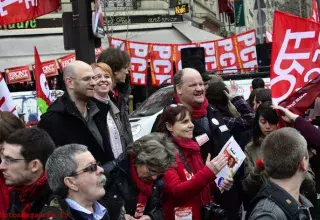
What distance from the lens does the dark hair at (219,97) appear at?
6332 millimetres

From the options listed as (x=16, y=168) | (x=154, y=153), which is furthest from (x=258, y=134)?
(x=16, y=168)

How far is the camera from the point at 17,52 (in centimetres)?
1939

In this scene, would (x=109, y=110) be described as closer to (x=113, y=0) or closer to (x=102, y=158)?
(x=102, y=158)

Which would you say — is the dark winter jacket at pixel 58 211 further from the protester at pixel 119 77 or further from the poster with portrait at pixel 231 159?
the protester at pixel 119 77

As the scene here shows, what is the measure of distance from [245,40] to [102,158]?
1184cm

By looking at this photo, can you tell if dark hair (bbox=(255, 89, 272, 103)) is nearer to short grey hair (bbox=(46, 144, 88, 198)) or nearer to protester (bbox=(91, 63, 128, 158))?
protester (bbox=(91, 63, 128, 158))

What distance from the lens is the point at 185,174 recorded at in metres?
4.79

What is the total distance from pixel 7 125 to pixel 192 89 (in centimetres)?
177

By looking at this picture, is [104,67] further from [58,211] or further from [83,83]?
[58,211]

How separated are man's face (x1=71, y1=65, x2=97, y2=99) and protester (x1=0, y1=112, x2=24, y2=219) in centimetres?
69

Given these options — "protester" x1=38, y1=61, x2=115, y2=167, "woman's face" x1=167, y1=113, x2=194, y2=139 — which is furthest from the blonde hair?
"woman's face" x1=167, y1=113, x2=194, y2=139

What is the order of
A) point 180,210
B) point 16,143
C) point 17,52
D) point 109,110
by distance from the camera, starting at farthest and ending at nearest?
point 17,52
point 109,110
point 180,210
point 16,143

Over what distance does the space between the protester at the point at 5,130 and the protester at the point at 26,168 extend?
0.73ft

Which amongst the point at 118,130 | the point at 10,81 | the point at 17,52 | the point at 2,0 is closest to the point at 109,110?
the point at 118,130
